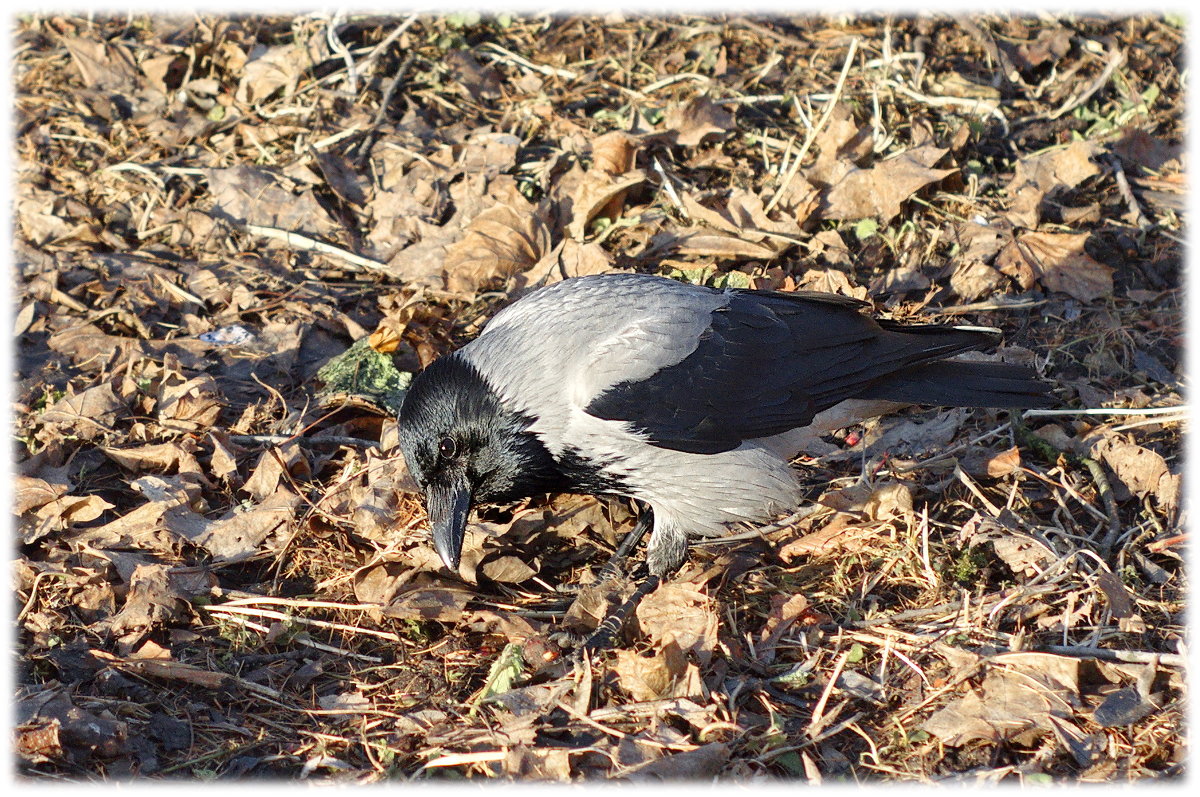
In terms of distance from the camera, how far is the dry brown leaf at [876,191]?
257 inches

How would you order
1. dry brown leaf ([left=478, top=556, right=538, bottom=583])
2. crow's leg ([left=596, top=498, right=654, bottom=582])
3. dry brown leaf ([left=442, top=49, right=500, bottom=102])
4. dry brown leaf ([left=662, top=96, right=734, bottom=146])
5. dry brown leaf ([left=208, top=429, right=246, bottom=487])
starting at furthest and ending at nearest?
dry brown leaf ([left=442, top=49, right=500, bottom=102]) < dry brown leaf ([left=662, top=96, right=734, bottom=146]) < dry brown leaf ([left=208, top=429, right=246, bottom=487]) < crow's leg ([left=596, top=498, right=654, bottom=582]) < dry brown leaf ([left=478, top=556, right=538, bottom=583])

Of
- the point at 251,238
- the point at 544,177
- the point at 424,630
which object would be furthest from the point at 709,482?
the point at 251,238

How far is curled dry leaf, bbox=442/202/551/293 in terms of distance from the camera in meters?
6.19

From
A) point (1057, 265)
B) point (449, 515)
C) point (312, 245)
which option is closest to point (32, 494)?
point (449, 515)

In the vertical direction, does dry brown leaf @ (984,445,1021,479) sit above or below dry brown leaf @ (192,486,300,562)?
above

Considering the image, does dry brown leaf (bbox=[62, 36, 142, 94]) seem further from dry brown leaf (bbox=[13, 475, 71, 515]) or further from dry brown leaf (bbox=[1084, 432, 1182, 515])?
dry brown leaf (bbox=[1084, 432, 1182, 515])

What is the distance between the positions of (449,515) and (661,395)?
1029 mm

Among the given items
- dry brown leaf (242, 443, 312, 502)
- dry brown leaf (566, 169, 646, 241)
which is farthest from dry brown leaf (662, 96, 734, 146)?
dry brown leaf (242, 443, 312, 502)

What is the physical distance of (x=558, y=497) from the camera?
5.34 meters

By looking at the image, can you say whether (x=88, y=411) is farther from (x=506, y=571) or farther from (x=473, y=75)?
(x=473, y=75)

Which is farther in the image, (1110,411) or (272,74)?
(272,74)

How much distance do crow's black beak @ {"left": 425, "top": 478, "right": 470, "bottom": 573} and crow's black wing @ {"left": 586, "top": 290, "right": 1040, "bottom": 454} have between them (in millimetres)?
679

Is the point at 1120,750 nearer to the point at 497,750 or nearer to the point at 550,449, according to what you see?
the point at 497,750

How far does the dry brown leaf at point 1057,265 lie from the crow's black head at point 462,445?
3182mm
